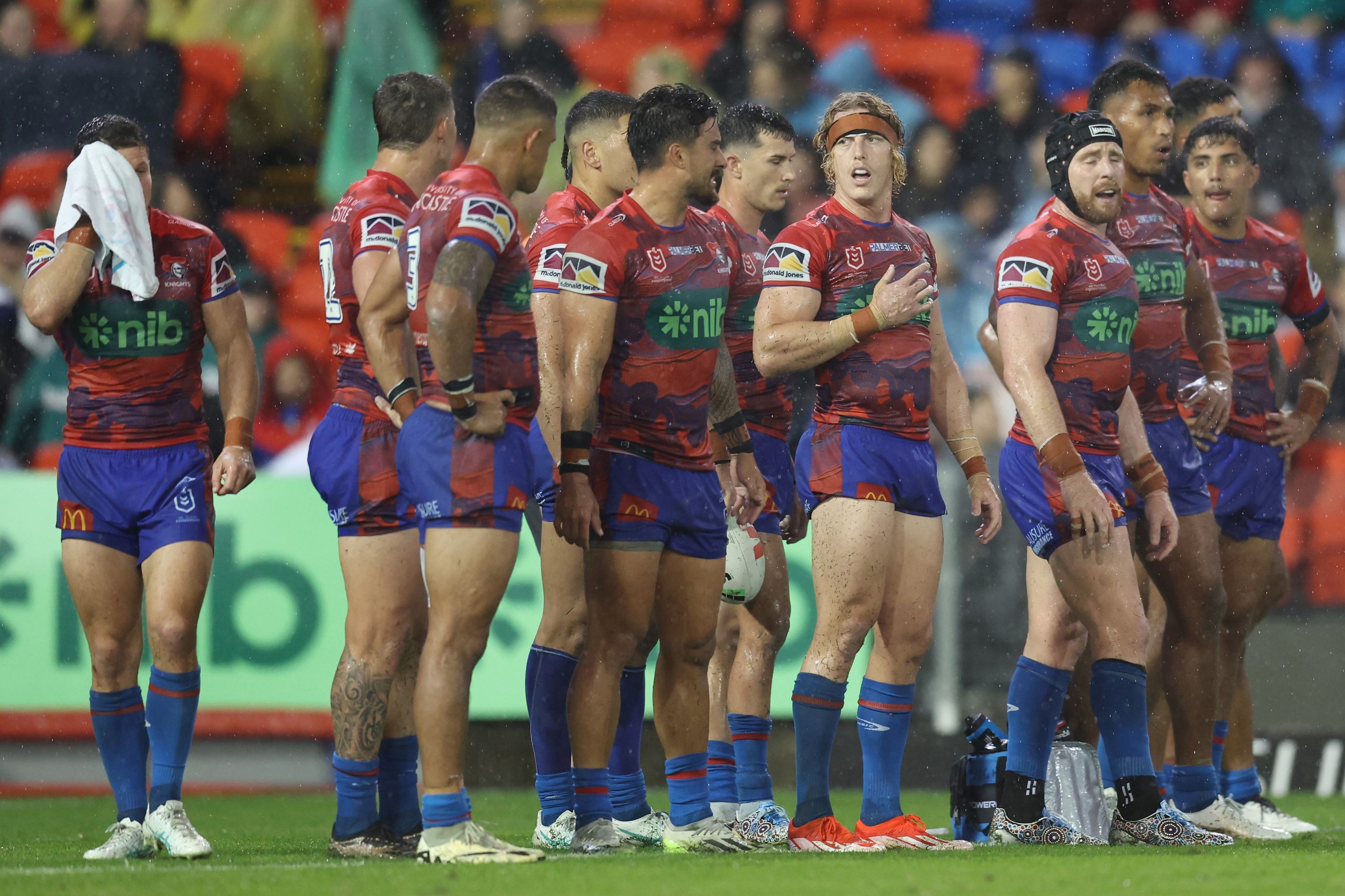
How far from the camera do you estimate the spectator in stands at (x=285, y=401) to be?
10.4 metres

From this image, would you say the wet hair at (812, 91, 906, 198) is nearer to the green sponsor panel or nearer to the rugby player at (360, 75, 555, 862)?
the rugby player at (360, 75, 555, 862)

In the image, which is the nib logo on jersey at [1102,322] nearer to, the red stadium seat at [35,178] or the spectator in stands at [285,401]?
the spectator in stands at [285,401]

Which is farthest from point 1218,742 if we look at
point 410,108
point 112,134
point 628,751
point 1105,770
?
point 112,134

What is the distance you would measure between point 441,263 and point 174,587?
5.25ft

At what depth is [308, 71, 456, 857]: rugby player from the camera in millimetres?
5297

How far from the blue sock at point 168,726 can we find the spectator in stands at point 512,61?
680cm

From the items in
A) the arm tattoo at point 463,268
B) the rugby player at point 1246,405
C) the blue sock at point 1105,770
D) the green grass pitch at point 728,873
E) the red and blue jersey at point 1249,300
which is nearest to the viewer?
the green grass pitch at point 728,873

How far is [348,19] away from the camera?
11922 mm

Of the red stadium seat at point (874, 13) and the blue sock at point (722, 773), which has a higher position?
the red stadium seat at point (874, 13)

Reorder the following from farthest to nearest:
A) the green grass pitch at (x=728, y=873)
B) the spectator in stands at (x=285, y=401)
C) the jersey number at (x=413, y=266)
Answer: the spectator in stands at (x=285, y=401), the jersey number at (x=413, y=266), the green grass pitch at (x=728, y=873)

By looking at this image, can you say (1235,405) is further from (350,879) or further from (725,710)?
(350,879)

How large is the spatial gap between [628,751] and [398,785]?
2.75ft

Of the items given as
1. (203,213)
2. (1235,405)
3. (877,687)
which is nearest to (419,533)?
(877,687)

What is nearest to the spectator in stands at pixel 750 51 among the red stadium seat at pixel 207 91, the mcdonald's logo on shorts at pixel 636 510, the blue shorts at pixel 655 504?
the red stadium seat at pixel 207 91
